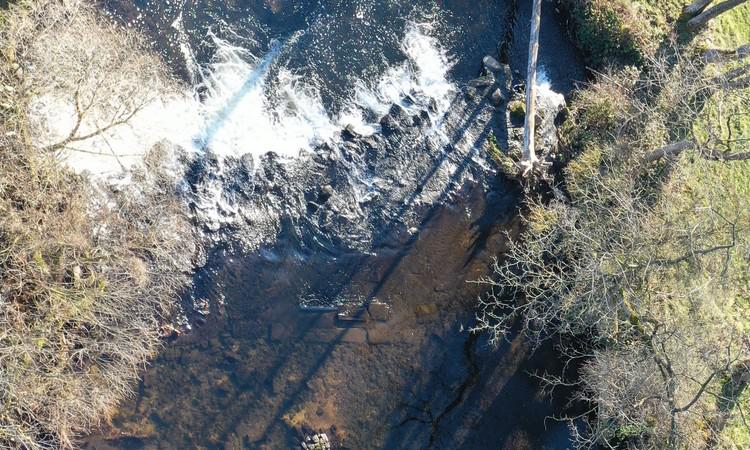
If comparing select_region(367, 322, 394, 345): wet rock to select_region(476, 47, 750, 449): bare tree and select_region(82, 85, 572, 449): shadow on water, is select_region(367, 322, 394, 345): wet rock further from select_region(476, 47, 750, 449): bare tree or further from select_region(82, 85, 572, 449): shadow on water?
select_region(476, 47, 750, 449): bare tree

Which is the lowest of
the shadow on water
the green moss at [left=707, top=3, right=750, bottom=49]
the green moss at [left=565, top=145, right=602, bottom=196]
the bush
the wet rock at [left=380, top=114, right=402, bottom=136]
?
the shadow on water

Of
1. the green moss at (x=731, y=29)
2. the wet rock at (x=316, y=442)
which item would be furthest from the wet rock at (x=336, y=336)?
the green moss at (x=731, y=29)

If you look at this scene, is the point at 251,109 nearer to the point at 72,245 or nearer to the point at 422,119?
the point at 422,119

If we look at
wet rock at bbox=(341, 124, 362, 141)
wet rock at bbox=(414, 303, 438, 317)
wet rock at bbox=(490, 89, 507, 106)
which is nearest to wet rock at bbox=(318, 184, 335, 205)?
wet rock at bbox=(341, 124, 362, 141)

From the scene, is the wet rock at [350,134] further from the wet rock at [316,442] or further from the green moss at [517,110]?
the wet rock at [316,442]

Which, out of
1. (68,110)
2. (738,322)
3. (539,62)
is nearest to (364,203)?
(539,62)

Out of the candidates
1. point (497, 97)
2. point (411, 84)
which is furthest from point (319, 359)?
point (497, 97)

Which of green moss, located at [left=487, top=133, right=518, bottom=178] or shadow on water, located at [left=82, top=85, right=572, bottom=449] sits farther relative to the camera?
green moss, located at [left=487, top=133, right=518, bottom=178]
